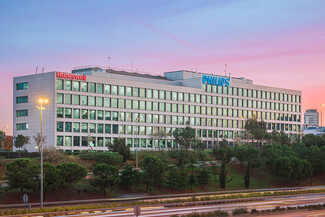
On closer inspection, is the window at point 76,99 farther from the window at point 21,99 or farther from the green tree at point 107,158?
the green tree at point 107,158

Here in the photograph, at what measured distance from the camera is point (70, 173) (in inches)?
2552

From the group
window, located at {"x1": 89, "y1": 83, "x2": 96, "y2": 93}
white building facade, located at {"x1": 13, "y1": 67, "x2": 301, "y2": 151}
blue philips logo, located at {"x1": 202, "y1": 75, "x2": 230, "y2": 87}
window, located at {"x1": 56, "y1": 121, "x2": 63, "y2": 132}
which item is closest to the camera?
window, located at {"x1": 56, "y1": 121, "x2": 63, "y2": 132}

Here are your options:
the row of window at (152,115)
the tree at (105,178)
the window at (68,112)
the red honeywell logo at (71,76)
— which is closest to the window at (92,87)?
the red honeywell logo at (71,76)

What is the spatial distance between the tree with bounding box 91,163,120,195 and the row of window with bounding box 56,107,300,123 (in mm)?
28309

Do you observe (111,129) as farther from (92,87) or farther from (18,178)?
(18,178)

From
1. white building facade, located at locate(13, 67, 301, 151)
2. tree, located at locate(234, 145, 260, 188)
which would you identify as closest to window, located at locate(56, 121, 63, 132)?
white building facade, located at locate(13, 67, 301, 151)

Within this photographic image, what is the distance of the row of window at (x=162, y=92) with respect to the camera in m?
122

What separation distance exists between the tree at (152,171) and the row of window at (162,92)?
50.5 meters

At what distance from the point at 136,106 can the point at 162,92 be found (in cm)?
1090

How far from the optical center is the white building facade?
11806cm

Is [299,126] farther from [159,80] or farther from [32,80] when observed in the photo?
[32,80]

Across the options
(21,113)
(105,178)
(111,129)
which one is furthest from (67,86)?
(105,178)

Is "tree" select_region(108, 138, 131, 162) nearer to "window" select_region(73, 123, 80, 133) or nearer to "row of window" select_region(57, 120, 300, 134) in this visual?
"row of window" select_region(57, 120, 300, 134)

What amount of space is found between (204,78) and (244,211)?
358ft
